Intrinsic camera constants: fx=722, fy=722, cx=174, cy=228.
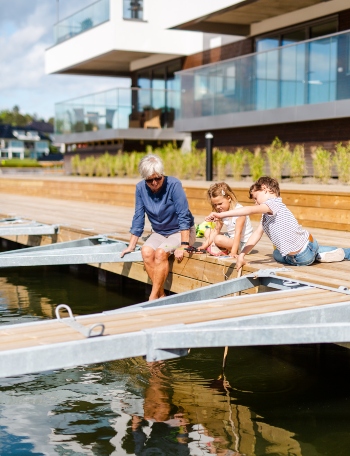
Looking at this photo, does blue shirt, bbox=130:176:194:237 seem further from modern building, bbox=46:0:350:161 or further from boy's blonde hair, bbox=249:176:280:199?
modern building, bbox=46:0:350:161

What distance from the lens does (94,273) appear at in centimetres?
1227

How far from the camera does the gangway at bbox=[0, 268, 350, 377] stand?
430 cm

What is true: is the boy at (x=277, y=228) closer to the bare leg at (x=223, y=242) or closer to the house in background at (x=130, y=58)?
the bare leg at (x=223, y=242)

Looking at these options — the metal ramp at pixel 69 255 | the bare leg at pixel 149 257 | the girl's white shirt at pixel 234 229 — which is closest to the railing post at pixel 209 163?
the metal ramp at pixel 69 255

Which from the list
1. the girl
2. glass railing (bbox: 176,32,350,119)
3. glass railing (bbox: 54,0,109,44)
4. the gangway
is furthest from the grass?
the gangway

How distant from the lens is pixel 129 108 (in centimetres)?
2647

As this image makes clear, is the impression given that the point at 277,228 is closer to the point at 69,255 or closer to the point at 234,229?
the point at 234,229

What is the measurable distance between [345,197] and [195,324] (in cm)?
547

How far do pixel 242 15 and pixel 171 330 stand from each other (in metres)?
16.6

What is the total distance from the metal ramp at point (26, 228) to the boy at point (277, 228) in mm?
4225

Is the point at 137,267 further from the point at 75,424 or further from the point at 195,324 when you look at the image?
the point at 195,324

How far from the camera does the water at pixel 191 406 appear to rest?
5.25 metres

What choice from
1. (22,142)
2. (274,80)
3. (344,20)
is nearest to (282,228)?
(274,80)

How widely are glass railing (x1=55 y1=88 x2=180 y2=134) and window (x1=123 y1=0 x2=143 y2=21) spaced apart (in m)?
2.61
